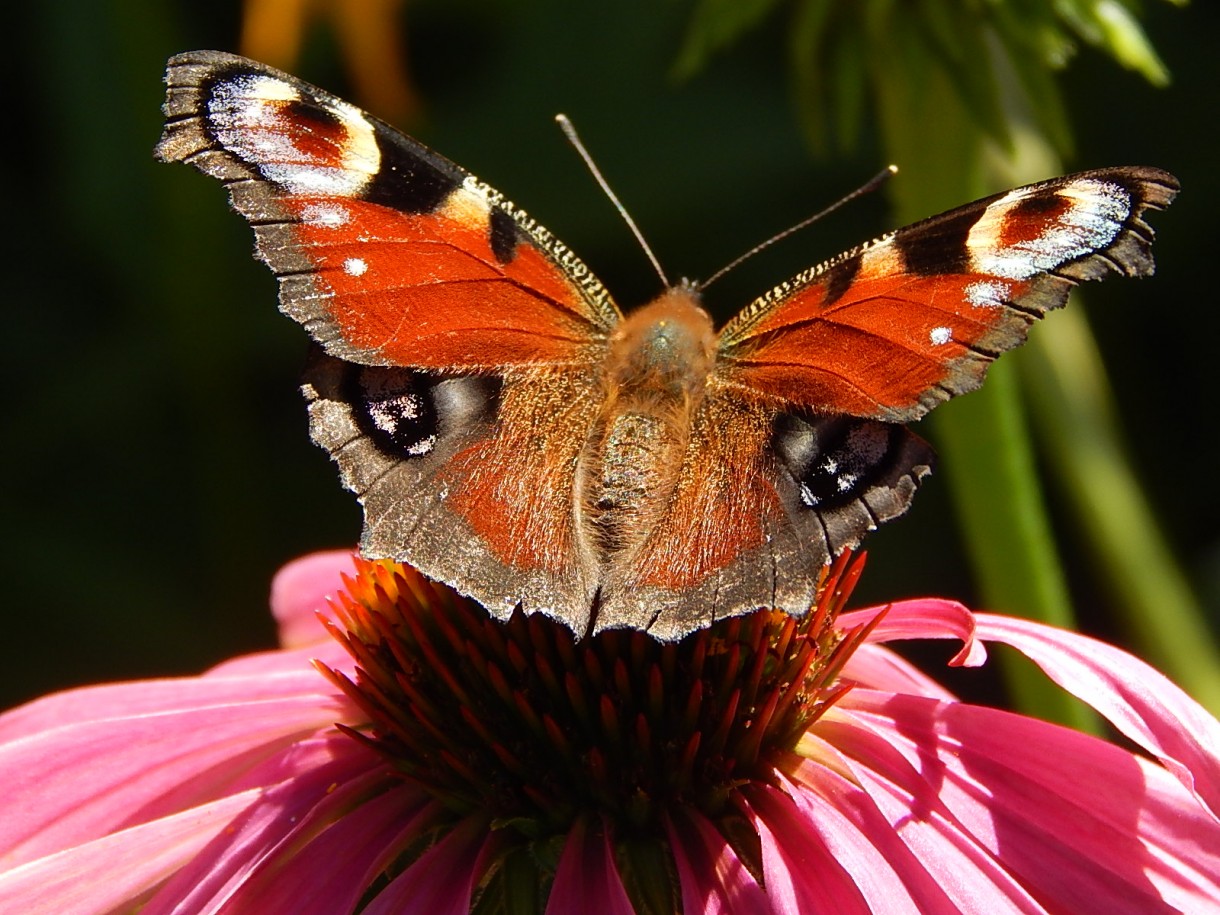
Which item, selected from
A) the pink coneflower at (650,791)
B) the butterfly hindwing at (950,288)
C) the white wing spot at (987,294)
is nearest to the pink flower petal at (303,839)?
the pink coneflower at (650,791)

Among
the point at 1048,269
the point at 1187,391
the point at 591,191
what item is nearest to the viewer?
the point at 1048,269

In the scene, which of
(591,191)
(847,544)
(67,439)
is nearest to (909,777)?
(847,544)

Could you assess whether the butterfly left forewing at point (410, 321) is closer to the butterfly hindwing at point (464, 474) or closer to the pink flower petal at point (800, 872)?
the butterfly hindwing at point (464, 474)

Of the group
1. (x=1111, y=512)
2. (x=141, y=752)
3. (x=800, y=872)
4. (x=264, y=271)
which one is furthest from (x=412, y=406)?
(x=264, y=271)

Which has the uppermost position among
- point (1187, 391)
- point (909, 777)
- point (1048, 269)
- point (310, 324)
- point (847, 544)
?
point (310, 324)

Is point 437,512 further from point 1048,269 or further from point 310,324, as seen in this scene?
point 1048,269

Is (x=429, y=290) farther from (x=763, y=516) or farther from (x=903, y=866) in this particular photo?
(x=903, y=866)

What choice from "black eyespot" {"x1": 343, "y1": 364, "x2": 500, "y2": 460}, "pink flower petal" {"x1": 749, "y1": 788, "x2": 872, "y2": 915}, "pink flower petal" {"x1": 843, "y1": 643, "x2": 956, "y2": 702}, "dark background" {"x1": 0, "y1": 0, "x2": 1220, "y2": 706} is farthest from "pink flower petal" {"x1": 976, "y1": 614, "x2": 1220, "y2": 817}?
"dark background" {"x1": 0, "y1": 0, "x2": 1220, "y2": 706}
